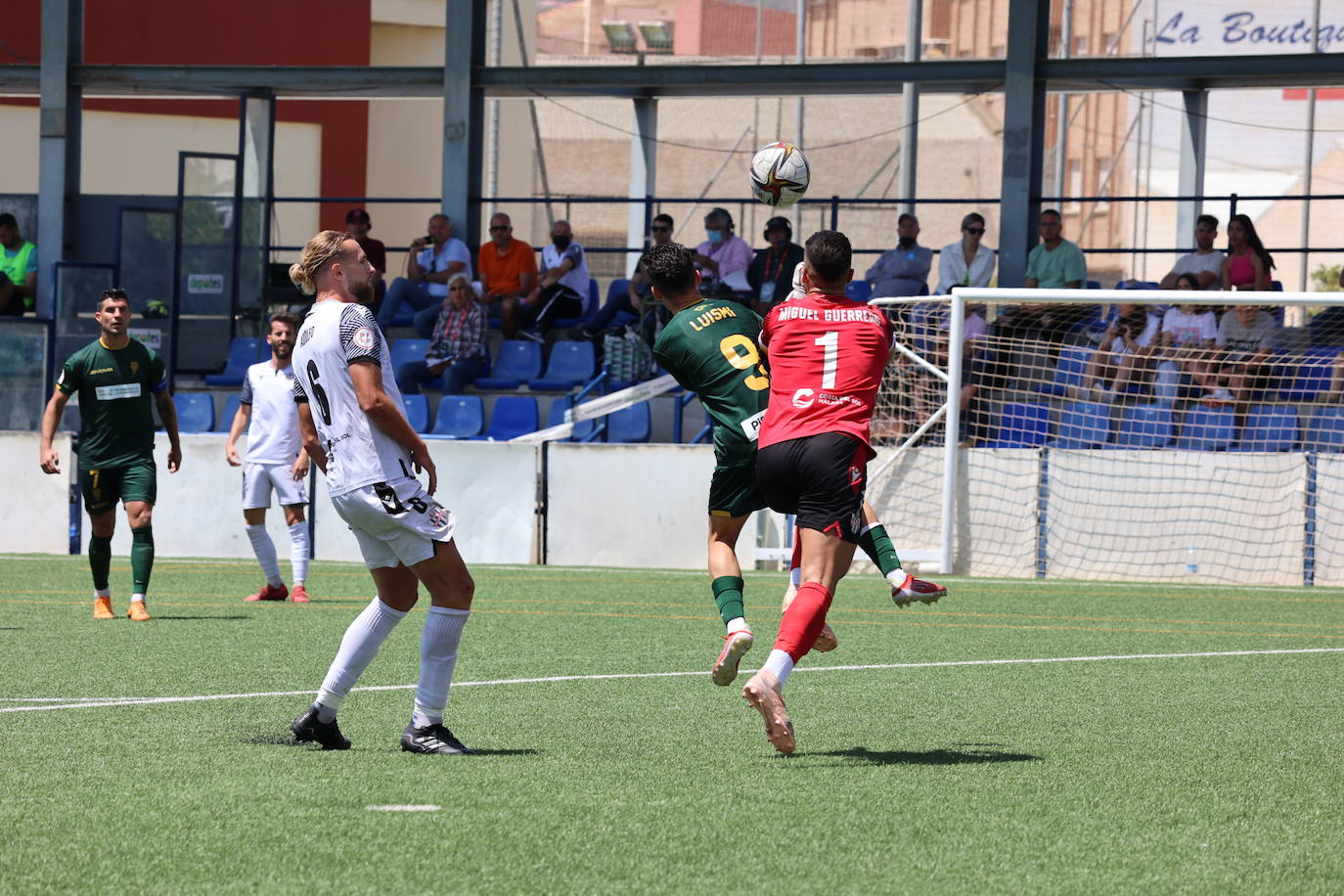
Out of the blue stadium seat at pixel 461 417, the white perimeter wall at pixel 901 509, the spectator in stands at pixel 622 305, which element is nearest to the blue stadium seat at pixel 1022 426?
the white perimeter wall at pixel 901 509

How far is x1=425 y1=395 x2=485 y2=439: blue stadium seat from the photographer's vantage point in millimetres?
18703

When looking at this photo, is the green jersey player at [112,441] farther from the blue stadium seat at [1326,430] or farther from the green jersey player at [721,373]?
the blue stadium seat at [1326,430]

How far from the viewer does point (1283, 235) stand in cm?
3991

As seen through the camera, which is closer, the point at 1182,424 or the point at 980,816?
the point at 980,816

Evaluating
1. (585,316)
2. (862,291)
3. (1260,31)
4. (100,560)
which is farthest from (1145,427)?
(100,560)

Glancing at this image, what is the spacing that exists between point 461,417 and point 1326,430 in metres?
8.83

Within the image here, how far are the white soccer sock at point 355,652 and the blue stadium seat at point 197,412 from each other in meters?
14.0

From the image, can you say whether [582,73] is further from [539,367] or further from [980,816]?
[980,816]

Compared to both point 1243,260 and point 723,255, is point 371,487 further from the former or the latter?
point 723,255

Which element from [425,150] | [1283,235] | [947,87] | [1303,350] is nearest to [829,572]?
[1303,350]

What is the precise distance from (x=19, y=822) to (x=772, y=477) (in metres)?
2.95

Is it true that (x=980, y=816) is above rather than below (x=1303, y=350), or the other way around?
below

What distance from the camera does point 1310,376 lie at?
15.9 m

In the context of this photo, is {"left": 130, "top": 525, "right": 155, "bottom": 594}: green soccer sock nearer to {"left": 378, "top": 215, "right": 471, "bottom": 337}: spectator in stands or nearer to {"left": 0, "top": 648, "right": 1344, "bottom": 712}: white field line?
{"left": 0, "top": 648, "right": 1344, "bottom": 712}: white field line
